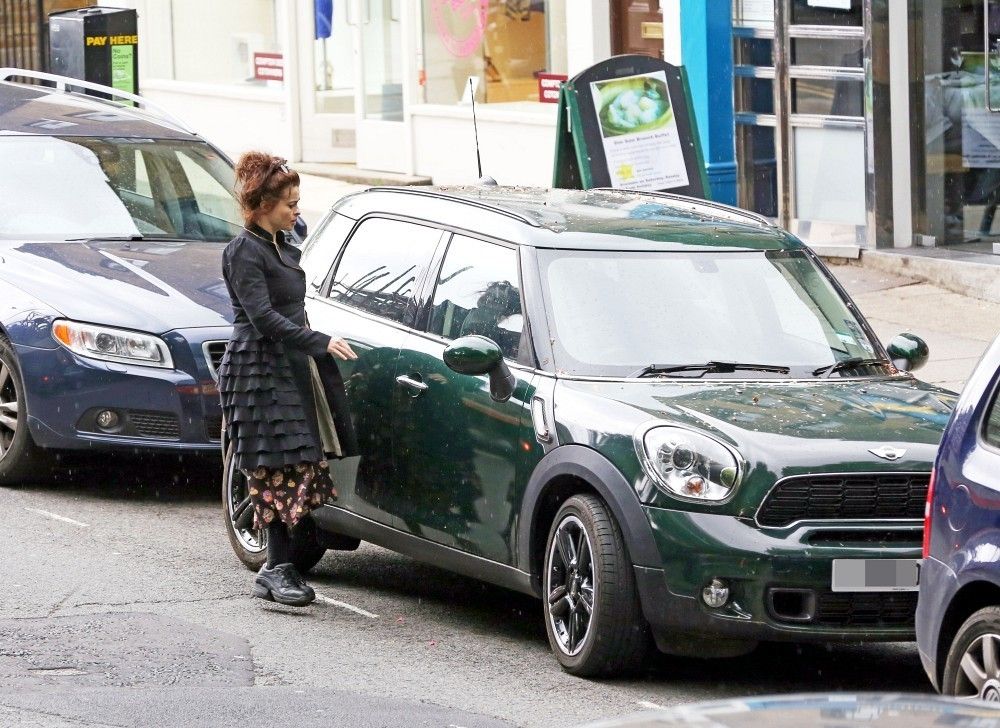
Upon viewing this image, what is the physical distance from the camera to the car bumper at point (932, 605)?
5.36 meters

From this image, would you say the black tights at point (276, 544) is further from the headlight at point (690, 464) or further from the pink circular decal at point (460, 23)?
the pink circular decal at point (460, 23)

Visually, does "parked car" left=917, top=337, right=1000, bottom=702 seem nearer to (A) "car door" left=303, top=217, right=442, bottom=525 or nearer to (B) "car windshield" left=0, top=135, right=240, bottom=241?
(A) "car door" left=303, top=217, right=442, bottom=525

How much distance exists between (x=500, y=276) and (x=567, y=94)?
4.98 meters

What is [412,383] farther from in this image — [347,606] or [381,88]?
[381,88]

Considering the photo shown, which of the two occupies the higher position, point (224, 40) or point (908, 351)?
point (224, 40)

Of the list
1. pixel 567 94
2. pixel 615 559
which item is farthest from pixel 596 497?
pixel 567 94

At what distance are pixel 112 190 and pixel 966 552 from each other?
672 centimetres

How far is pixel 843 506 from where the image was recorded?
630 cm

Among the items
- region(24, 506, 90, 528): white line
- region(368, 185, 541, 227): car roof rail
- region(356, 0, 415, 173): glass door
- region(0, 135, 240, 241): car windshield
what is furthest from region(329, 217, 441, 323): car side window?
region(356, 0, 415, 173): glass door

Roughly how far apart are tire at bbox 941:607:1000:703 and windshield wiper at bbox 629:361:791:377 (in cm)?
184

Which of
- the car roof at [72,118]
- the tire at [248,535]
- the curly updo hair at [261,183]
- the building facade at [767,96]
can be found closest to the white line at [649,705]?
the tire at [248,535]

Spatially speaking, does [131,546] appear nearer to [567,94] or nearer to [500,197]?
[500,197]

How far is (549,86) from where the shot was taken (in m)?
18.7

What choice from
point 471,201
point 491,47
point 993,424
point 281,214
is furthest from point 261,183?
point 491,47
